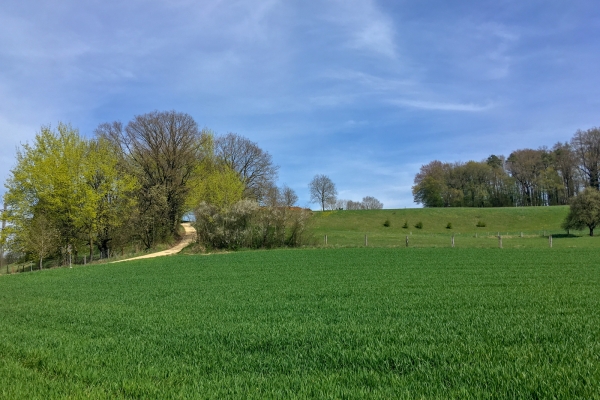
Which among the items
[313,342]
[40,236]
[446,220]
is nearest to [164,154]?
[40,236]

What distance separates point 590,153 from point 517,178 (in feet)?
53.0

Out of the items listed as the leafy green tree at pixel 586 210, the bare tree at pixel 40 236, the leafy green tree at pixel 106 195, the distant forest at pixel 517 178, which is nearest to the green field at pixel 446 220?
the leafy green tree at pixel 586 210

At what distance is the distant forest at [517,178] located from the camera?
8694 centimetres

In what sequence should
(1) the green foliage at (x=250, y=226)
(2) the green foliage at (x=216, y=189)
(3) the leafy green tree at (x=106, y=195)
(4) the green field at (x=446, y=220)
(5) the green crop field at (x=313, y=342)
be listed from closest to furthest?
(5) the green crop field at (x=313, y=342), (3) the leafy green tree at (x=106, y=195), (1) the green foliage at (x=250, y=226), (2) the green foliage at (x=216, y=189), (4) the green field at (x=446, y=220)

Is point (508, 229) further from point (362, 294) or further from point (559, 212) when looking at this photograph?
point (362, 294)

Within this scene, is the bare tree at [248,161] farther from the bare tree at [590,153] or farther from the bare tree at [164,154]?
the bare tree at [590,153]

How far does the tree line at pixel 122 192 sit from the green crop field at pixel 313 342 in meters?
23.1

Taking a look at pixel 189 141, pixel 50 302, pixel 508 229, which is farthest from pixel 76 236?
pixel 508 229

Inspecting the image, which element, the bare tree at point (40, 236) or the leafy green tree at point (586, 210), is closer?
the bare tree at point (40, 236)

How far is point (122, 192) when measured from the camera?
125 ft

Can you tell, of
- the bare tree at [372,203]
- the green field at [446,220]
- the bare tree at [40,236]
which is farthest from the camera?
the bare tree at [372,203]

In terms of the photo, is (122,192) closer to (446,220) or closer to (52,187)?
(52,187)

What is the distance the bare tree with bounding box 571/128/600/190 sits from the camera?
84.4 m

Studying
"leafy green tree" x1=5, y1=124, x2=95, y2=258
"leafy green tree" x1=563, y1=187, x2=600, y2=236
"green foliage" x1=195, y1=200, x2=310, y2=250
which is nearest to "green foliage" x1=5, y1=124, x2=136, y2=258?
"leafy green tree" x1=5, y1=124, x2=95, y2=258
